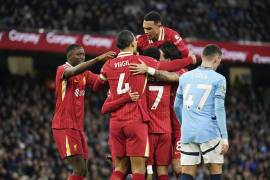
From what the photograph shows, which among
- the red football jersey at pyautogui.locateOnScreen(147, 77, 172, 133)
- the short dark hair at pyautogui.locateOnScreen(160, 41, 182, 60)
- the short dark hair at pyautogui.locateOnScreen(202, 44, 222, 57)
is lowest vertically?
the red football jersey at pyautogui.locateOnScreen(147, 77, 172, 133)

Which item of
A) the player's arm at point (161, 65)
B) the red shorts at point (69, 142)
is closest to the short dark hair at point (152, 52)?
the player's arm at point (161, 65)

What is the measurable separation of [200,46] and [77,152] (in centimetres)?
1757

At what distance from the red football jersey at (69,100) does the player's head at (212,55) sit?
216 centimetres

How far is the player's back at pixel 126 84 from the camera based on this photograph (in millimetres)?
10547

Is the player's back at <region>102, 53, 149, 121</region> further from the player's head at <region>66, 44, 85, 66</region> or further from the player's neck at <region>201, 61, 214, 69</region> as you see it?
the player's head at <region>66, 44, 85, 66</region>

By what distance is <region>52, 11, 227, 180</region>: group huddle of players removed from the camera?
1056 centimetres

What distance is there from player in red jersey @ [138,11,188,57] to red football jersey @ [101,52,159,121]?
117 cm

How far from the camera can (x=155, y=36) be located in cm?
1184

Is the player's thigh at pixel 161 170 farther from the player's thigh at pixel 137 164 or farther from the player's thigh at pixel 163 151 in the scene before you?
the player's thigh at pixel 137 164

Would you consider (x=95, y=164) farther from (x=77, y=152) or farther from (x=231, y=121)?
(x=77, y=152)

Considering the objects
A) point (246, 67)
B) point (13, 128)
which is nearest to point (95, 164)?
point (13, 128)

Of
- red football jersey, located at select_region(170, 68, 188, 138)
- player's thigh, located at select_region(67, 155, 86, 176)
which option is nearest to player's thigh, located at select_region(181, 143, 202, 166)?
red football jersey, located at select_region(170, 68, 188, 138)

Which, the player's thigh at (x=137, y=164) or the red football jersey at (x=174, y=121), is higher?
the red football jersey at (x=174, y=121)

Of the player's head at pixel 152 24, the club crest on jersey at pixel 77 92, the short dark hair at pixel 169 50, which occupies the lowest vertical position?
the club crest on jersey at pixel 77 92
